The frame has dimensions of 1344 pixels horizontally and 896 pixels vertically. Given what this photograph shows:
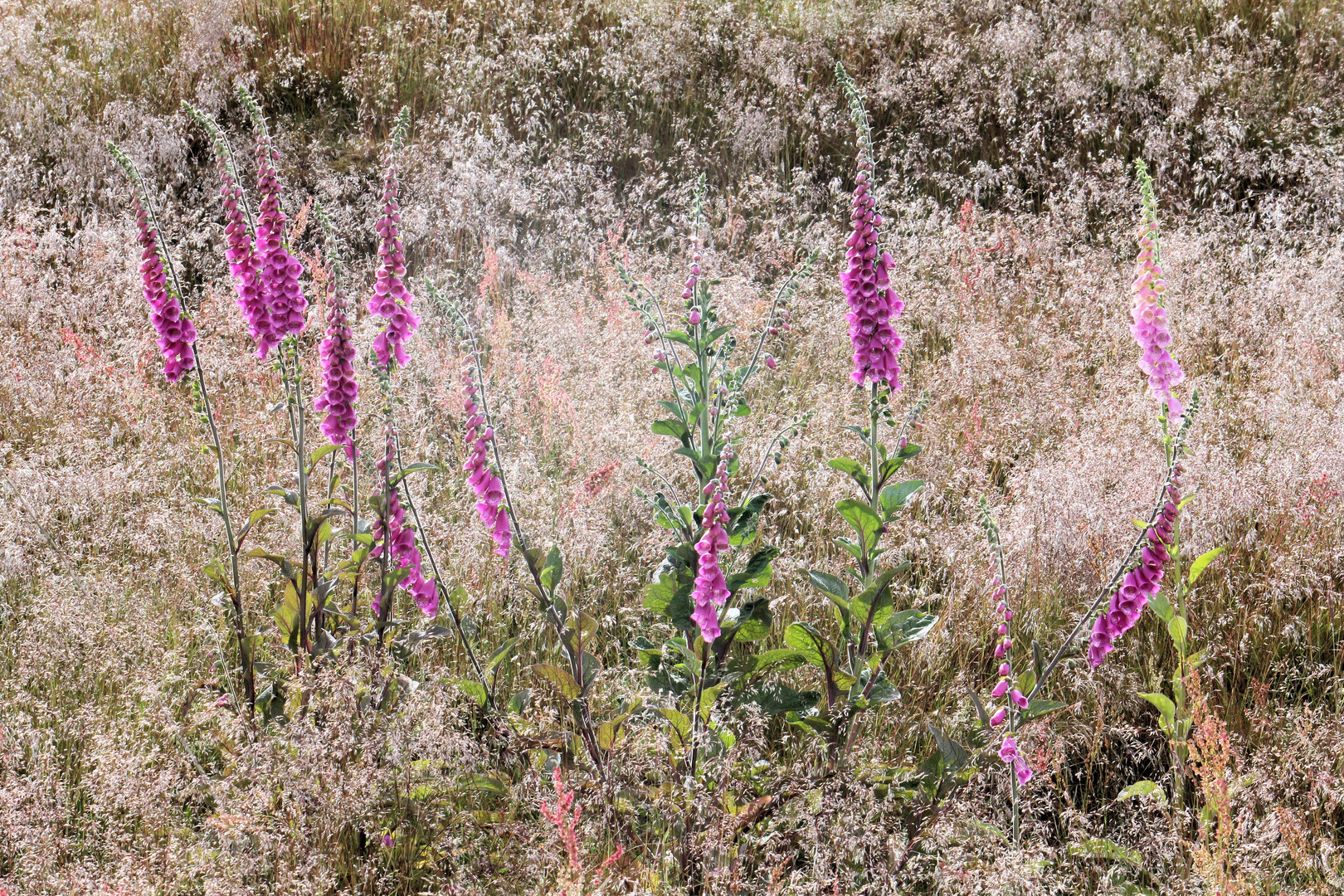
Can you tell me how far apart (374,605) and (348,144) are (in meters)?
4.81

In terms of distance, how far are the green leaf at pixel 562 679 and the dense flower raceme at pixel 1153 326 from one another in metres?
1.52

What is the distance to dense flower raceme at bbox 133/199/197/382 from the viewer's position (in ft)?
7.33

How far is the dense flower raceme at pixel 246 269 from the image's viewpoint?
222 cm

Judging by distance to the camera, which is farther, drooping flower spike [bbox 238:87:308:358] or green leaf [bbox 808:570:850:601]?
drooping flower spike [bbox 238:87:308:358]

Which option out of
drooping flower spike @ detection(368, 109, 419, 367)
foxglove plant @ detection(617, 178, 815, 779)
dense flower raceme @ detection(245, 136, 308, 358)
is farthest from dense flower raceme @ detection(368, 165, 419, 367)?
foxglove plant @ detection(617, 178, 815, 779)

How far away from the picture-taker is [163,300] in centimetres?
228

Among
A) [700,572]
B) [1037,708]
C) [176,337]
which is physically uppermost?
[176,337]

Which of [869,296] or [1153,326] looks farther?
[1153,326]

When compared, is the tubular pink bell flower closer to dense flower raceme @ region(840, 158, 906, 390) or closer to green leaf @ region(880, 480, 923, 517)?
green leaf @ region(880, 480, 923, 517)

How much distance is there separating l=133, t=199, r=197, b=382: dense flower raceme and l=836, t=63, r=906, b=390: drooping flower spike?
1.59m

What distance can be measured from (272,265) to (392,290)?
11.3 inches

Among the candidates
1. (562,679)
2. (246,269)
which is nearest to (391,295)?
(246,269)

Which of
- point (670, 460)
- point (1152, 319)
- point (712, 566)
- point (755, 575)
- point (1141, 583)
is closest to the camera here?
point (712, 566)

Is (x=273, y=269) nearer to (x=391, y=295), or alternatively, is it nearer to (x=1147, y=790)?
(x=391, y=295)
